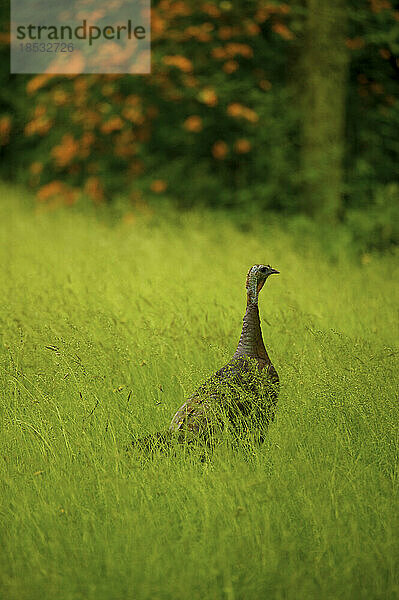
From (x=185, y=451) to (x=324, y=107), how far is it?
17.9 feet

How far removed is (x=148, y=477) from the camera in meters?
3.22

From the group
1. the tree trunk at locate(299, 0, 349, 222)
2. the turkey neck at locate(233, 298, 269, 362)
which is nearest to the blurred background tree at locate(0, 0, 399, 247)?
the tree trunk at locate(299, 0, 349, 222)

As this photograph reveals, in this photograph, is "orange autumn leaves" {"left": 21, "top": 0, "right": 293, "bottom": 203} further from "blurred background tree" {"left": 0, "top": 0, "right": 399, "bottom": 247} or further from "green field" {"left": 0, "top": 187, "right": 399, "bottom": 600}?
"green field" {"left": 0, "top": 187, "right": 399, "bottom": 600}

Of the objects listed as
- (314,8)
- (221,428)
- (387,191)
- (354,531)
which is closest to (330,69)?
(314,8)

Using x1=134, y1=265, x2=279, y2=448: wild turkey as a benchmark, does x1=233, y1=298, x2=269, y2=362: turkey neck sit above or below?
above

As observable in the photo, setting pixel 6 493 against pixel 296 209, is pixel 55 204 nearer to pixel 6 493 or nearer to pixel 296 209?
pixel 296 209

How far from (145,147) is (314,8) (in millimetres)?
3652

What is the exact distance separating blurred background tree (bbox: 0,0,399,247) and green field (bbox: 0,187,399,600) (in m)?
2.66

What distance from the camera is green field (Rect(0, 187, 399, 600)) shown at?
2715 mm

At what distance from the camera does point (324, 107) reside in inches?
315

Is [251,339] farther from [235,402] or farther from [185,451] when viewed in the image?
[185,451]

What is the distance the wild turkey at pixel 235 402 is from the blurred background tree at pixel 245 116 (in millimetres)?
3950

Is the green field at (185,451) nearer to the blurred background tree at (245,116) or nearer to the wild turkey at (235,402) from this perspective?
the wild turkey at (235,402)

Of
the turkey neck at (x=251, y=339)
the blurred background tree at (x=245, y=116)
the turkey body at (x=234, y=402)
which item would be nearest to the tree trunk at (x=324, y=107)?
the blurred background tree at (x=245, y=116)
